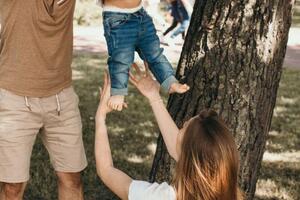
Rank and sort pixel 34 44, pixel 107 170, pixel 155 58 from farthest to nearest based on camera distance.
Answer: pixel 34 44
pixel 155 58
pixel 107 170

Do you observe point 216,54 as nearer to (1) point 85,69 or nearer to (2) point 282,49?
(2) point 282,49

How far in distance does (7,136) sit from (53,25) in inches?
23.2

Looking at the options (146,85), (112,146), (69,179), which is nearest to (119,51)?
(146,85)

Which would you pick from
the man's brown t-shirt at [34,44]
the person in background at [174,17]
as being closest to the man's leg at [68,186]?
the man's brown t-shirt at [34,44]

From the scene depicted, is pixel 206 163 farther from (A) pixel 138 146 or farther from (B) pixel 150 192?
(A) pixel 138 146

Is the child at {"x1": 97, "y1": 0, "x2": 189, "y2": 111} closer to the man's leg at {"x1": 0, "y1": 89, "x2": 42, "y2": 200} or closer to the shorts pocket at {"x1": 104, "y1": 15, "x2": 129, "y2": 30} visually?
the shorts pocket at {"x1": 104, "y1": 15, "x2": 129, "y2": 30}

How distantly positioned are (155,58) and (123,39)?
0.21 metres

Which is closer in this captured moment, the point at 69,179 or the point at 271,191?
the point at 69,179

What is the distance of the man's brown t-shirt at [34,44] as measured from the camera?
117 inches

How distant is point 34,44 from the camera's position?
3004mm

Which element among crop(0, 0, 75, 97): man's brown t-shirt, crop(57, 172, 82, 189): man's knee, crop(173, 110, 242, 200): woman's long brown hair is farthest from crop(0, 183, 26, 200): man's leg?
crop(173, 110, 242, 200): woman's long brown hair

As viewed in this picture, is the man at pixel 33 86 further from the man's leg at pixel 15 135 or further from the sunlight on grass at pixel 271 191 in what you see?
the sunlight on grass at pixel 271 191

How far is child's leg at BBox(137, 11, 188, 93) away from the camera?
2846 mm

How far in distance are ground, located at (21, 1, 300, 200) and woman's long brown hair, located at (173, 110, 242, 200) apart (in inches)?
93.8
